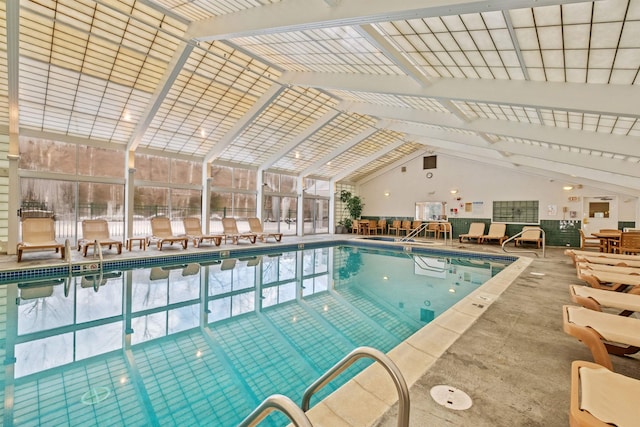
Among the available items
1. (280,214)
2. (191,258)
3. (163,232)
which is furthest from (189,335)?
(280,214)

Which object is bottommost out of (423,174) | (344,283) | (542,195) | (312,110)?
(344,283)

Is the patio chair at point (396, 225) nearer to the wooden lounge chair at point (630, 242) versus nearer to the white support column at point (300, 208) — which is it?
the white support column at point (300, 208)

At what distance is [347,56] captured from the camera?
18.0 feet

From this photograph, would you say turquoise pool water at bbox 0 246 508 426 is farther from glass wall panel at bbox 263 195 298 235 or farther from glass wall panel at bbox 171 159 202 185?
glass wall panel at bbox 263 195 298 235

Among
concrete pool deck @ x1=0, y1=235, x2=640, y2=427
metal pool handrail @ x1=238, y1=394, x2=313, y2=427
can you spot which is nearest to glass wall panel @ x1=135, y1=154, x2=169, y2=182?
concrete pool deck @ x1=0, y1=235, x2=640, y2=427

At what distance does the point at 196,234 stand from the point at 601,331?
10.4 m

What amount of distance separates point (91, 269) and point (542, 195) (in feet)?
50.2

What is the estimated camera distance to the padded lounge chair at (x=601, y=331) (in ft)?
6.81

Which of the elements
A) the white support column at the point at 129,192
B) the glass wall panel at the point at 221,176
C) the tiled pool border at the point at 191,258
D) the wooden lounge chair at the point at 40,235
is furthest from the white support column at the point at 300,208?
the wooden lounge chair at the point at 40,235

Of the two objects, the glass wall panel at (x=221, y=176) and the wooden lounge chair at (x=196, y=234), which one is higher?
the glass wall panel at (x=221, y=176)

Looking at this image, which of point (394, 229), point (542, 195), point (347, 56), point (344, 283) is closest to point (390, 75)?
point (347, 56)

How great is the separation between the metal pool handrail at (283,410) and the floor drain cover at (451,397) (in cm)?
135

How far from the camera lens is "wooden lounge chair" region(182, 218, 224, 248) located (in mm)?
9954

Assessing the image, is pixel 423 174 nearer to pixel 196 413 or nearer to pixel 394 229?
pixel 394 229
